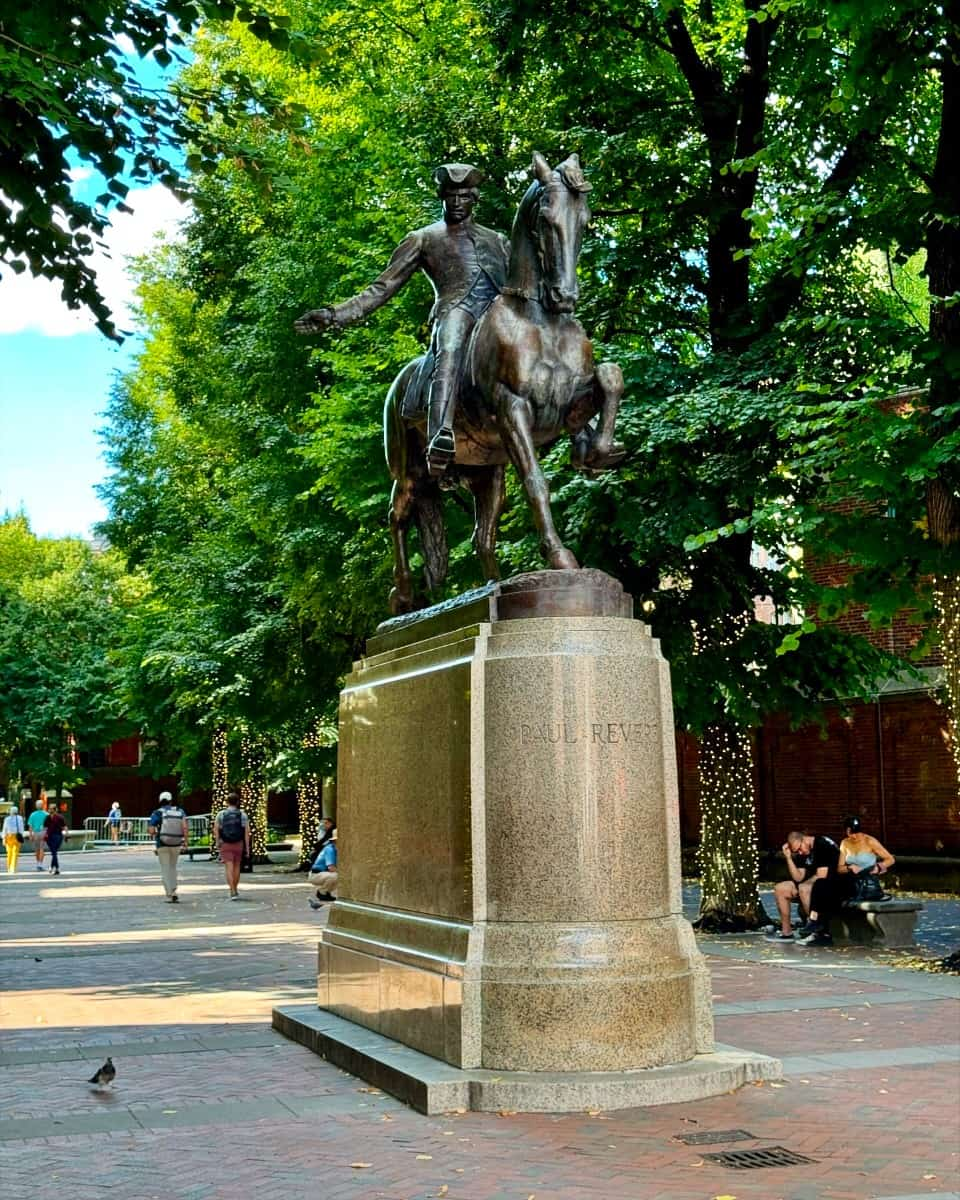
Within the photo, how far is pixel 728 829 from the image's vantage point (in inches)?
773

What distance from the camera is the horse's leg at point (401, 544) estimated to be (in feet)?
40.2

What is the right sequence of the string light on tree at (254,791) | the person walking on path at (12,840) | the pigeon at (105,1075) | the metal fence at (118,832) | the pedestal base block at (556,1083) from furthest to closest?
the metal fence at (118,832)
the person walking on path at (12,840)
the string light on tree at (254,791)
the pigeon at (105,1075)
the pedestal base block at (556,1083)

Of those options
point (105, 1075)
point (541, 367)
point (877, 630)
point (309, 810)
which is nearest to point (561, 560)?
point (541, 367)

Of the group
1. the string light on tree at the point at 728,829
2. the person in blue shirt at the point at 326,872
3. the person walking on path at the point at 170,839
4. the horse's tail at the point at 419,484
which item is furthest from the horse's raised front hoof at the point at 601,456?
the person walking on path at the point at 170,839

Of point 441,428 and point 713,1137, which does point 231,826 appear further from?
point 713,1137

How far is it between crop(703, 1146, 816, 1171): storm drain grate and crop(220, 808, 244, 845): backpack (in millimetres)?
21696

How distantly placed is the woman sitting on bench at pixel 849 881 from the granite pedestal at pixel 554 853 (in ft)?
30.9

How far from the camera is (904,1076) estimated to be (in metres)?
9.13

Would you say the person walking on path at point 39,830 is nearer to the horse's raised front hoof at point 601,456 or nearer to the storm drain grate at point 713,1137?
the horse's raised front hoof at point 601,456

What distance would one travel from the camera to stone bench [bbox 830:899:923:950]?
17438mm

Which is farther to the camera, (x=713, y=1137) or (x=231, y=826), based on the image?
(x=231, y=826)

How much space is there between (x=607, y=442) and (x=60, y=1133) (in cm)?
536

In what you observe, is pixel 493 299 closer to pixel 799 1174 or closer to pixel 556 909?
pixel 556 909

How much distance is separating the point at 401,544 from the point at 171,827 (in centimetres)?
1656
